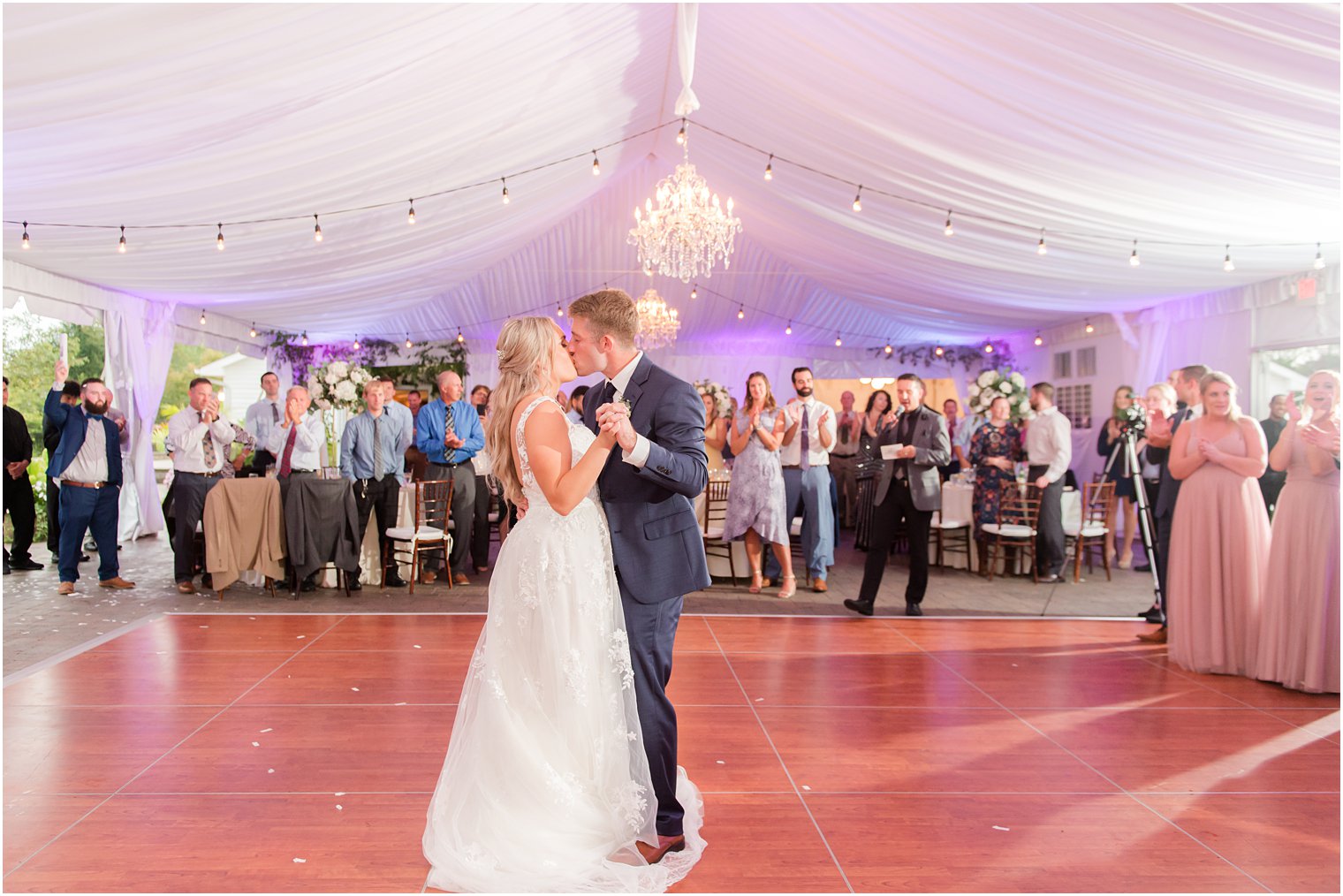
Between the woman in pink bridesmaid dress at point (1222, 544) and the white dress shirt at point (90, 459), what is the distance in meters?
7.32

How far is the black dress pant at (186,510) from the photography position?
6719 millimetres

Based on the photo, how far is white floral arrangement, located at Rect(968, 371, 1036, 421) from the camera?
8.94 metres

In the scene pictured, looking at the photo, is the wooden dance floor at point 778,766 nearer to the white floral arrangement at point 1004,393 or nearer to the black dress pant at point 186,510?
the black dress pant at point 186,510

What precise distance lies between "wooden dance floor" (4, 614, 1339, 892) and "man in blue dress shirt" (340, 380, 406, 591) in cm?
181

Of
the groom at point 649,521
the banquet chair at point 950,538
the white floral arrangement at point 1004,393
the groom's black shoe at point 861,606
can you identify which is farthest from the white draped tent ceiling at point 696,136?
the groom's black shoe at point 861,606

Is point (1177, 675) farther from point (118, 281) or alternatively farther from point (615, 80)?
point (118, 281)

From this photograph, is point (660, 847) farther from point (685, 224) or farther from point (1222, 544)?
point (685, 224)

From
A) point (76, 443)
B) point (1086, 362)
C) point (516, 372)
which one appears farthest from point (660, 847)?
point (1086, 362)

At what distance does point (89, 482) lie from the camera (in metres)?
6.69

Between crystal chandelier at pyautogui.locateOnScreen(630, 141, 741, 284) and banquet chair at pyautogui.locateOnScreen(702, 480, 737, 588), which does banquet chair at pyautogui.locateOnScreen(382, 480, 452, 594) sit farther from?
crystal chandelier at pyautogui.locateOnScreen(630, 141, 741, 284)

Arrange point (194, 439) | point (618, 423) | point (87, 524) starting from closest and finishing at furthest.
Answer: point (618, 423) < point (194, 439) < point (87, 524)

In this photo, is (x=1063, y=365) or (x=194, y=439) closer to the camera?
(x=194, y=439)

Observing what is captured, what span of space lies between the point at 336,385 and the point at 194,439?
3.53ft

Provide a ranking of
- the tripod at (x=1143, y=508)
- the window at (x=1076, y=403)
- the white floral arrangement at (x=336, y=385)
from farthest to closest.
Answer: the window at (x=1076, y=403) → the white floral arrangement at (x=336, y=385) → the tripod at (x=1143, y=508)
